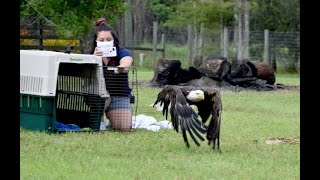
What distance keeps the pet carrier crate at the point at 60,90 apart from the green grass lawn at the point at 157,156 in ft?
0.79

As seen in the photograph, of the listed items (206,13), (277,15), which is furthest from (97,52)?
(277,15)

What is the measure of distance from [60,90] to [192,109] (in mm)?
2274

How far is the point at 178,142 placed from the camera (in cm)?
898

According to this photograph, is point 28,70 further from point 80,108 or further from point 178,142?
point 178,142

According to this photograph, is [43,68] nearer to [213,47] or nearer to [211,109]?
[211,109]

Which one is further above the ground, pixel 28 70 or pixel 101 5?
pixel 101 5

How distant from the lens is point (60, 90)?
391 inches

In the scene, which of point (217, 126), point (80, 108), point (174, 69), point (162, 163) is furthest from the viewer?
point (174, 69)

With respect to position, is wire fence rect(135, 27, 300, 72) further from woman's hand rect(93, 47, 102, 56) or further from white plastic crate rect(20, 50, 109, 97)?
white plastic crate rect(20, 50, 109, 97)
